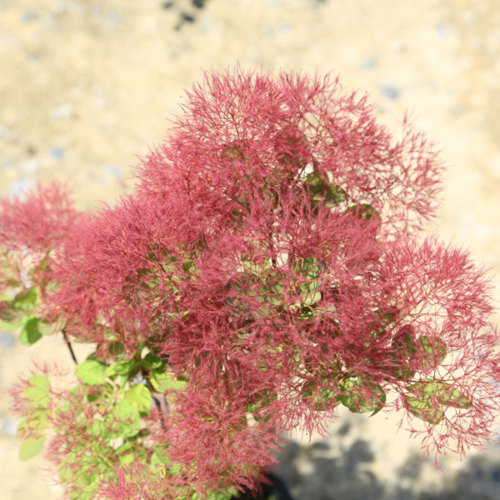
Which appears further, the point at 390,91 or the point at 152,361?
the point at 390,91

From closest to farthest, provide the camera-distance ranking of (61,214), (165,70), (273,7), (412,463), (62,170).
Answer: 1. (61,214)
2. (412,463)
3. (62,170)
4. (165,70)
5. (273,7)

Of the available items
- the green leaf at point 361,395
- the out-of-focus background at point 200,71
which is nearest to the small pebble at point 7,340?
the out-of-focus background at point 200,71

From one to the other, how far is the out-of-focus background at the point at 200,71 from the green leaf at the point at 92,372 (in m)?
0.87

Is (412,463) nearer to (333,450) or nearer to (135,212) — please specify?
(333,450)

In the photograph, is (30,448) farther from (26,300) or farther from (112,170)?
(112,170)

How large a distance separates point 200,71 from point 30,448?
150 cm

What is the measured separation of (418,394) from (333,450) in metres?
0.82

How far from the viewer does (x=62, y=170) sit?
6.17 feet

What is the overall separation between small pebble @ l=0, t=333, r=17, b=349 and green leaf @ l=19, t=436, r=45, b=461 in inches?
33.2

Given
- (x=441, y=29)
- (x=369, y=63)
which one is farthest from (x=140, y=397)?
(x=441, y=29)

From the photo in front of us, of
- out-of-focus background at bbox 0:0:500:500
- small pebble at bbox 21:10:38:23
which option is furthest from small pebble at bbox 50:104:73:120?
small pebble at bbox 21:10:38:23

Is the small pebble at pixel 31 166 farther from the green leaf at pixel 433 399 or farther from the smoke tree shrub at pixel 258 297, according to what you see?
the green leaf at pixel 433 399

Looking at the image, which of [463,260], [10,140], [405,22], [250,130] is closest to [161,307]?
[250,130]

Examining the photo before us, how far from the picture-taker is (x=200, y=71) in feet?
6.24
